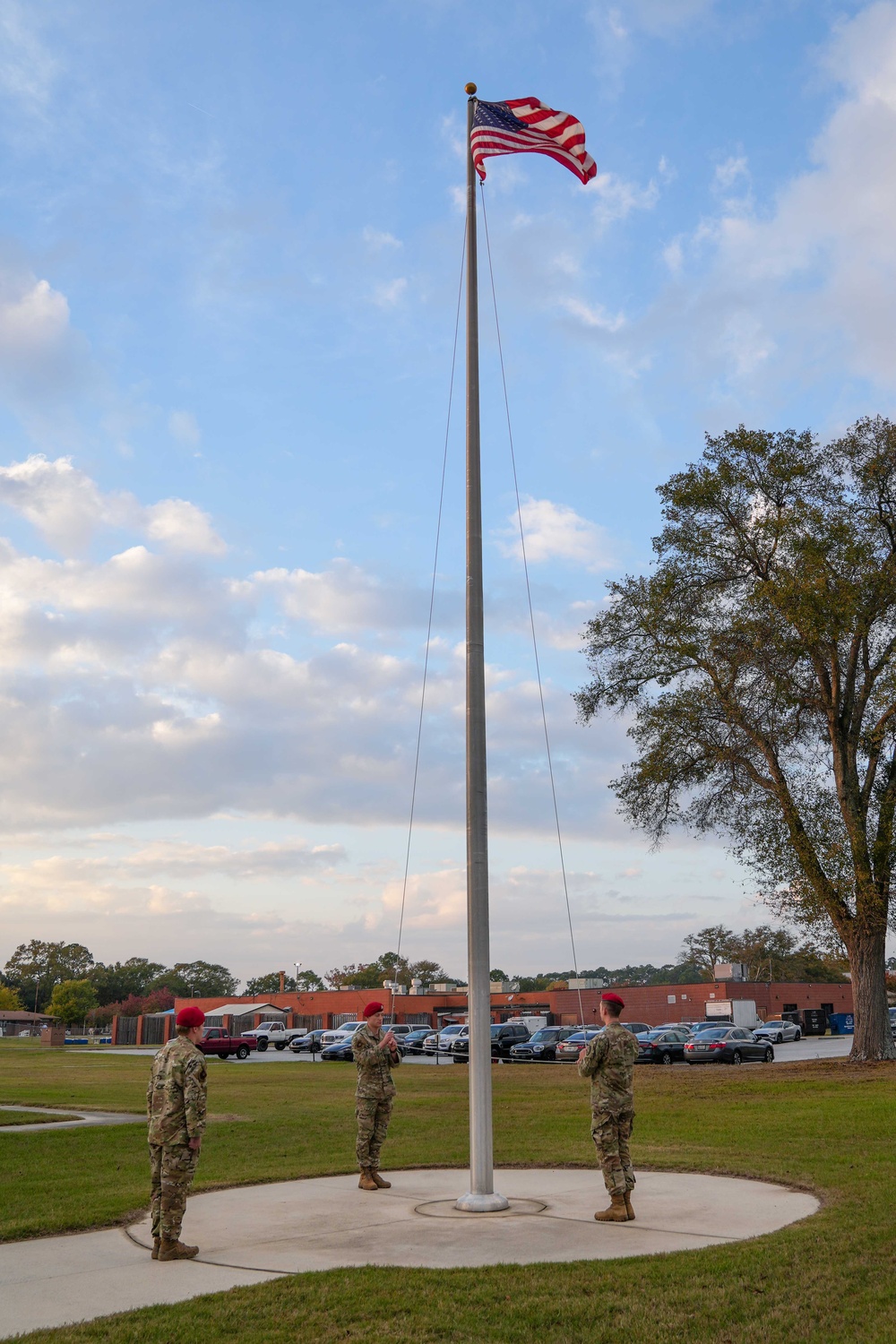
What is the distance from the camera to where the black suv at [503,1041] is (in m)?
46.3

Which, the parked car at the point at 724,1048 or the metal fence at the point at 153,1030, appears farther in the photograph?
the metal fence at the point at 153,1030

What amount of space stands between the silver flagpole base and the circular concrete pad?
0.36 ft

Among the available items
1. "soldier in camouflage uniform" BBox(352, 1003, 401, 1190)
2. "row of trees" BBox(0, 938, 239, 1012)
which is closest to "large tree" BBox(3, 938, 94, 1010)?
"row of trees" BBox(0, 938, 239, 1012)

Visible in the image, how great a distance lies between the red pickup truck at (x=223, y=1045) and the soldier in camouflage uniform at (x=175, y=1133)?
4356 cm

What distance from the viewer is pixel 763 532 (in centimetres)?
3112

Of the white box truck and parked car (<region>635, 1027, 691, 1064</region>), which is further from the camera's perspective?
the white box truck

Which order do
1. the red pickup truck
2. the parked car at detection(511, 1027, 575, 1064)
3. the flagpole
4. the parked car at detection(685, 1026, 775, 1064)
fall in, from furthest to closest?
the red pickup truck → the parked car at detection(511, 1027, 575, 1064) → the parked car at detection(685, 1026, 775, 1064) → the flagpole

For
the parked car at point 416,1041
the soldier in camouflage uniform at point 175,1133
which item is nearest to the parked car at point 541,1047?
the parked car at point 416,1041

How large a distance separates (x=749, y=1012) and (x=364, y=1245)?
65991 mm

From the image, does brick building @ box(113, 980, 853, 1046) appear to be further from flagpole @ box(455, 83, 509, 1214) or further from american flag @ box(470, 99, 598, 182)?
american flag @ box(470, 99, 598, 182)

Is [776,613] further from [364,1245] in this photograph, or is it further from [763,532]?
[364,1245]

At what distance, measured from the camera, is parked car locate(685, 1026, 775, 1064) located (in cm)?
4238

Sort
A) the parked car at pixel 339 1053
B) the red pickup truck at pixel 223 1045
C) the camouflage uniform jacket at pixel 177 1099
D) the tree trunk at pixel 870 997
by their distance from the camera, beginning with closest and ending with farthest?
1. the camouflage uniform jacket at pixel 177 1099
2. the tree trunk at pixel 870 997
3. the parked car at pixel 339 1053
4. the red pickup truck at pixel 223 1045

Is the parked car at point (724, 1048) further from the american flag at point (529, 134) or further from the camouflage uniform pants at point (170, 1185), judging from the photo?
the camouflage uniform pants at point (170, 1185)
